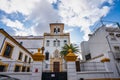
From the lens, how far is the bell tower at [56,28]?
26.7m

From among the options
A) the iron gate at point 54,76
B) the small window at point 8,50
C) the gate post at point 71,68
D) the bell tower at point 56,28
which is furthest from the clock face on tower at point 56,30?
the iron gate at point 54,76

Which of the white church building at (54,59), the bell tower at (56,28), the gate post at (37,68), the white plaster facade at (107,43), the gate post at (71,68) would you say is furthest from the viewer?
the bell tower at (56,28)

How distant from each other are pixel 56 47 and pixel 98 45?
36.3 ft

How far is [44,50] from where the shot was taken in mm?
23047

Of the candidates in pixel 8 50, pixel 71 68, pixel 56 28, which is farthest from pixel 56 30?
pixel 71 68

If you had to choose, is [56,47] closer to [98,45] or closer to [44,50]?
[44,50]

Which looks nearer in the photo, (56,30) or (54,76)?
(54,76)

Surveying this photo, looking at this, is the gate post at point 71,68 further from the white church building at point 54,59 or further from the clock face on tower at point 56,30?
the clock face on tower at point 56,30

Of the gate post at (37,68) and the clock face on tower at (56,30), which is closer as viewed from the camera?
the gate post at (37,68)

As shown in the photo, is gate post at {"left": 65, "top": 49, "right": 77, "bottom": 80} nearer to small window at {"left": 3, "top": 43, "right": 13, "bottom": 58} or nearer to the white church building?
the white church building

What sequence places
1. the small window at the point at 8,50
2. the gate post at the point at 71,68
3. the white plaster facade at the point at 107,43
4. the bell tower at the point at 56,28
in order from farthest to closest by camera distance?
the bell tower at the point at 56,28, the white plaster facade at the point at 107,43, the small window at the point at 8,50, the gate post at the point at 71,68

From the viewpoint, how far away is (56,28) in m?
27.4

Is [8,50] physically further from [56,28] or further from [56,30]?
[56,28]

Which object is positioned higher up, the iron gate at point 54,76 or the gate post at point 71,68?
the gate post at point 71,68
